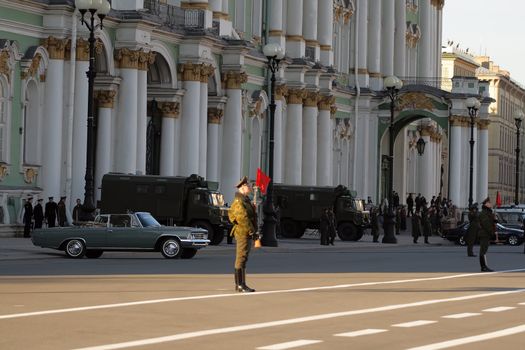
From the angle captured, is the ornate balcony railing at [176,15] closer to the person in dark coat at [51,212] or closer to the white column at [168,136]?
the white column at [168,136]

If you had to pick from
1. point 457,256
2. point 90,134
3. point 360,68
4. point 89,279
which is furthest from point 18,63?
point 360,68

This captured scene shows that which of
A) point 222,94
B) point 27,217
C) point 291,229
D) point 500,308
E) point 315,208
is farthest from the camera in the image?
point 222,94

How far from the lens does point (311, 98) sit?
255 ft

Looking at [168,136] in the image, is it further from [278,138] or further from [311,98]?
[311,98]

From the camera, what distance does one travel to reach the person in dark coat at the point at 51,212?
5069 cm

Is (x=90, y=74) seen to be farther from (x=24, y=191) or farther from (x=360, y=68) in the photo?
(x=360, y=68)

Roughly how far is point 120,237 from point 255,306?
17013 millimetres

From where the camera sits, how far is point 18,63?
51.8 meters

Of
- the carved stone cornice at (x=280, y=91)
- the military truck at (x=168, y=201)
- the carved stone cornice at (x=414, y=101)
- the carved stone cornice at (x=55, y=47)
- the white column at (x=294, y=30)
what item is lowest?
the military truck at (x=168, y=201)

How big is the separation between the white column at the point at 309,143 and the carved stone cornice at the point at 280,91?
355 cm

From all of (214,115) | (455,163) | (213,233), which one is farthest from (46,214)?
(455,163)

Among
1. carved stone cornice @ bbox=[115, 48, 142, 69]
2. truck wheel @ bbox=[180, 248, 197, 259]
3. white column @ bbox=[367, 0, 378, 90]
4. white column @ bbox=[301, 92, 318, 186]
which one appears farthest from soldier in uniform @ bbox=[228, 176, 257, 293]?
white column @ bbox=[367, 0, 378, 90]

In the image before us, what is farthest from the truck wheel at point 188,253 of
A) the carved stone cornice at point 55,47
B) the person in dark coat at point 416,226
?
the person in dark coat at point 416,226

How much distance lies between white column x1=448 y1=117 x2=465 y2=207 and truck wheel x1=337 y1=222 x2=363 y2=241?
22.1 m
